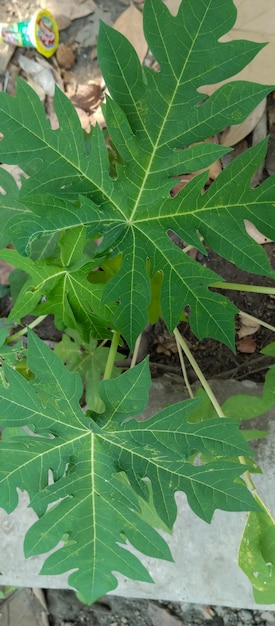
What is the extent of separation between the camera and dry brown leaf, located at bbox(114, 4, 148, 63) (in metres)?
2.32

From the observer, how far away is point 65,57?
101 inches

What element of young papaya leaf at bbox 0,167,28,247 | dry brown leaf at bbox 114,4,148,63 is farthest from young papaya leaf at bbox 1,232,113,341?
dry brown leaf at bbox 114,4,148,63

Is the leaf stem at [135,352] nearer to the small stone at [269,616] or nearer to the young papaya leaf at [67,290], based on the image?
the young papaya leaf at [67,290]

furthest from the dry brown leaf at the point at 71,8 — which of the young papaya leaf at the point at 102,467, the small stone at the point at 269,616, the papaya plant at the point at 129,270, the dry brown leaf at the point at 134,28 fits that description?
the small stone at the point at 269,616

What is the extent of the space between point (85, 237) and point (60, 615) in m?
1.99

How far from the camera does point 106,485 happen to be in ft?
4.34

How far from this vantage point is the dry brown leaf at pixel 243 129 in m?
2.10

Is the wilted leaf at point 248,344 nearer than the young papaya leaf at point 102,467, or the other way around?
the young papaya leaf at point 102,467

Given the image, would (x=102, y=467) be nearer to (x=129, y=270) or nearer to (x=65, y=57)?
(x=129, y=270)

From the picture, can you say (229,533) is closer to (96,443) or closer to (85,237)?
(96,443)

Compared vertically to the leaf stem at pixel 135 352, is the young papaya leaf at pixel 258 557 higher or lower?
lower

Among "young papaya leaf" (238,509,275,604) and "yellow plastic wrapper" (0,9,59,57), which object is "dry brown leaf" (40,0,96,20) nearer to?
"yellow plastic wrapper" (0,9,59,57)

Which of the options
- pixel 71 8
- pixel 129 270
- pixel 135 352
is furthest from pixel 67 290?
pixel 71 8

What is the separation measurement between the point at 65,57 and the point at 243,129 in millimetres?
1005
